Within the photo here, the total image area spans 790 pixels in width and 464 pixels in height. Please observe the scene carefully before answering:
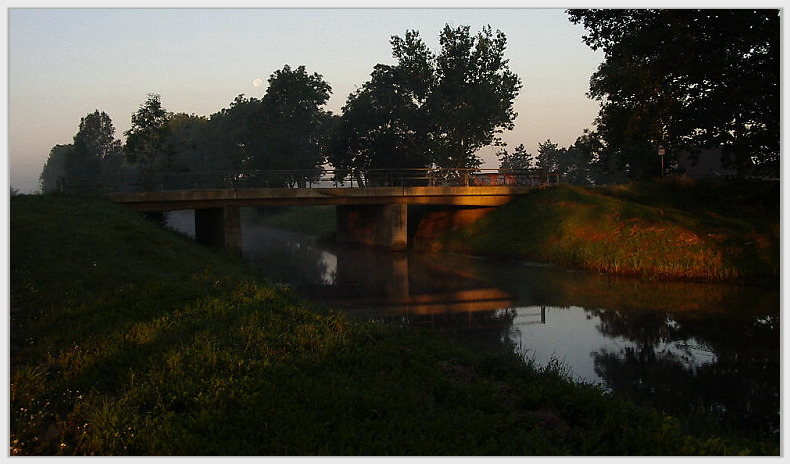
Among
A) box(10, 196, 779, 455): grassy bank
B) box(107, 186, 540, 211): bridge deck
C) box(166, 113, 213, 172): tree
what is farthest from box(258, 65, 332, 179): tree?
box(10, 196, 779, 455): grassy bank

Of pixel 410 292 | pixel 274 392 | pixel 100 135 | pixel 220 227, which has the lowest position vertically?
pixel 410 292

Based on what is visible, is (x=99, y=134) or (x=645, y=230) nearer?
(x=645, y=230)

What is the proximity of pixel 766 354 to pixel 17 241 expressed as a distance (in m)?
26.9

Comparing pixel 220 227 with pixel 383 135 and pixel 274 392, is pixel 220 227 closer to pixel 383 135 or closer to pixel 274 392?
pixel 383 135

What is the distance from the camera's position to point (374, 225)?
5028 centimetres

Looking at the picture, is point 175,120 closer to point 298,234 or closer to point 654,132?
point 298,234

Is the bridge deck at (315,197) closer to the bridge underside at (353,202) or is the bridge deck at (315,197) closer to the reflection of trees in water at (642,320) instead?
the bridge underside at (353,202)

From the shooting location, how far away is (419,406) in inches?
386

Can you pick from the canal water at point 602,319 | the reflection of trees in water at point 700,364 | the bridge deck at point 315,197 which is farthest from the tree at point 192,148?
the reflection of trees in water at point 700,364

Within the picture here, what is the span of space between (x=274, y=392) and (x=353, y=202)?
118 feet

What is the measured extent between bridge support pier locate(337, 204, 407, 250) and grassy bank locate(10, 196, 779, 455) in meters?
29.9

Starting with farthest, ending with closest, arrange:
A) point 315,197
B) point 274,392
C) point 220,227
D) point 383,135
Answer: point 383,135 < point 220,227 < point 315,197 < point 274,392

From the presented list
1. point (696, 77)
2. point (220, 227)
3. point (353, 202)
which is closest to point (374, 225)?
point (353, 202)

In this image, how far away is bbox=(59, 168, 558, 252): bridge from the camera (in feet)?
141
